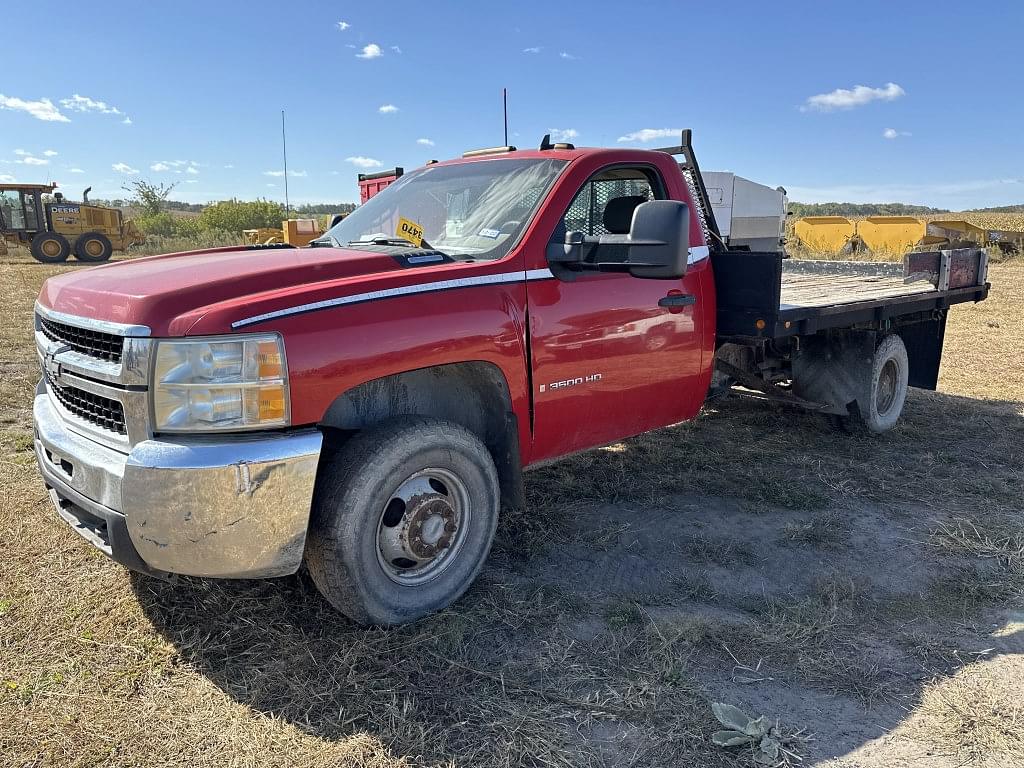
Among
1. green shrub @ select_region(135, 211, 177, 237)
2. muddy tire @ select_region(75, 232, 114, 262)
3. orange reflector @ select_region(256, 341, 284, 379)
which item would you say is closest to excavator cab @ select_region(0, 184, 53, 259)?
muddy tire @ select_region(75, 232, 114, 262)

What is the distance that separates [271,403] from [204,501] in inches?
15.2

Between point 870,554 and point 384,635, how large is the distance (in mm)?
2565

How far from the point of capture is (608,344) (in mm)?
3693

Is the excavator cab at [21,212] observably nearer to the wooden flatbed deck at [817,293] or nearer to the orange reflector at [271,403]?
the wooden flatbed deck at [817,293]

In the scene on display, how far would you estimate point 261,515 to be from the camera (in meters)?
2.61

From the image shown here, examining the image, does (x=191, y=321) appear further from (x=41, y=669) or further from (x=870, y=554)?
(x=870, y=554)

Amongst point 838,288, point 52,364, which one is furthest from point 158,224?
point 52,364

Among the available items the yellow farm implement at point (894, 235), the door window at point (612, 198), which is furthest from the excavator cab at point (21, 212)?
the door window at point (612, 198)

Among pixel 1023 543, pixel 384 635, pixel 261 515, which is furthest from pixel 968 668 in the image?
pixel 261 515

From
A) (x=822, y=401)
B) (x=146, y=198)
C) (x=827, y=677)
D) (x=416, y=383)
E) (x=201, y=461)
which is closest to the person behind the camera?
(x=201, y=461)

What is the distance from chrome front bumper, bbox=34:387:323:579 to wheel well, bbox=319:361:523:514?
370mm

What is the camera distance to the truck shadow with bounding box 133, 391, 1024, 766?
260 centimetres

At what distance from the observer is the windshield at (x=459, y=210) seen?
11.8 ft

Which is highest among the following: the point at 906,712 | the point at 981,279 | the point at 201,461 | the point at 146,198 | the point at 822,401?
the point at 146,198
